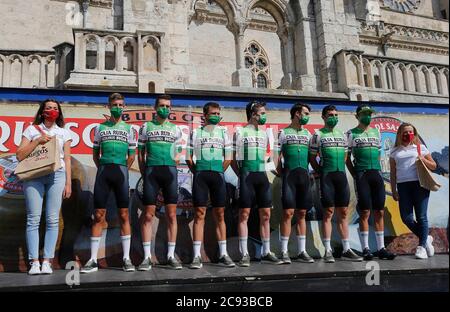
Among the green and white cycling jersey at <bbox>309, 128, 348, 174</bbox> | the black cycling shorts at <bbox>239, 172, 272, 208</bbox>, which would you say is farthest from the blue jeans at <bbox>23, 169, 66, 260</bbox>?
the green and white cycling jersey at <bbox>309, 128, 348, 174</bbox>

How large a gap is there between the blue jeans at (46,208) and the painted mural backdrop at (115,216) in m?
0.62

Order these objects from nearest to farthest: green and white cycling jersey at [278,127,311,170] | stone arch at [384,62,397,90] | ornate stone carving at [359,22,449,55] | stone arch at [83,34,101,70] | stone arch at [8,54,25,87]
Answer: green and white cycling jersey at [278,127,311,170] < stone arch at [83,34,101,70] < stone arch at [8,54,25,87] < stone arch at [384,62,397,90] < ornate stone carving at [359,22,449,55]

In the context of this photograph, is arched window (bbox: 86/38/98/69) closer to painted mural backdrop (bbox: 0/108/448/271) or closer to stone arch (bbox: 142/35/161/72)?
stone arch (bbox: 142/35/161/72)

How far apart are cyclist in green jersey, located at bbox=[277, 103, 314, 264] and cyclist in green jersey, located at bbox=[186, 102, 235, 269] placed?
0.73 metres

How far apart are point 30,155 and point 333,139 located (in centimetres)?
362

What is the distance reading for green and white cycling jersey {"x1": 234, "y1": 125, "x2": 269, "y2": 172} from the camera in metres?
4.96

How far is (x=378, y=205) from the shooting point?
17.1 feet

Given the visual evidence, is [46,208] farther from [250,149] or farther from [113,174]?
[250,149]

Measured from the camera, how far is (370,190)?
523 cm

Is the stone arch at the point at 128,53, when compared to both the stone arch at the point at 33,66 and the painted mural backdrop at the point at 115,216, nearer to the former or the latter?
the stone arch at the point at 33,66

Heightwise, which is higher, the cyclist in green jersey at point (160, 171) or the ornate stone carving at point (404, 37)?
the ornate stone carving at point (404, 37)

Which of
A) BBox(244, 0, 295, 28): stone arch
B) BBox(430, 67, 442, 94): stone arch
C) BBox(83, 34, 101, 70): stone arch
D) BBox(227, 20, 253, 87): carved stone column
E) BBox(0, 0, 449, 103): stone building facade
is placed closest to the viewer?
BBox(83, 34, 101, 70): stone arch

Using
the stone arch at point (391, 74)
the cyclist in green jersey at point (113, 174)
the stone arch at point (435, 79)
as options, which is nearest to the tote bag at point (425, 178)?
the cyclist in green jersey at point (113, 174)

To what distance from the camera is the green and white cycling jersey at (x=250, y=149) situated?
16.3 feet
